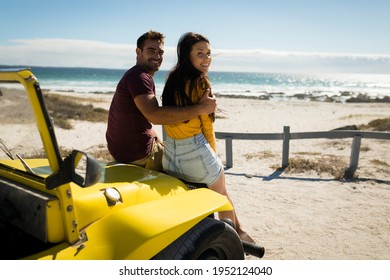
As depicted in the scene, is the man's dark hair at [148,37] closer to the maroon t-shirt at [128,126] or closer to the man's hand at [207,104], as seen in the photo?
the maroon t-shirt at [128,126]

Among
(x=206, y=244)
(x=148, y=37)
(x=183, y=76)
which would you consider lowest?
(x=206, y=244)

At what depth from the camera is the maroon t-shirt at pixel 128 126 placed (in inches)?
120

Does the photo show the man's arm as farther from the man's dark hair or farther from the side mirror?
the side mirror

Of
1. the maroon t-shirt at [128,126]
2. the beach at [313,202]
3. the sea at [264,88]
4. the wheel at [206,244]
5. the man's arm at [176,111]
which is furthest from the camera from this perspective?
Result: the sea at [264,88]

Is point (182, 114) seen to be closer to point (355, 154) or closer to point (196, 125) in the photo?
point (196, 125)

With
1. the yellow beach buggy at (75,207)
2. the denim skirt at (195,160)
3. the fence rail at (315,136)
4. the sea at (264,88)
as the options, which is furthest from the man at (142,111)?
the sea at (264,88)

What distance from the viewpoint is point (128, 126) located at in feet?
10.1

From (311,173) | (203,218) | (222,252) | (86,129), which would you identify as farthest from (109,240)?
(86,129)

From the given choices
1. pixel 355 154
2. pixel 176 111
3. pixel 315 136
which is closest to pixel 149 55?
pixel 176 111

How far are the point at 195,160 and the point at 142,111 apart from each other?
1.95 feet

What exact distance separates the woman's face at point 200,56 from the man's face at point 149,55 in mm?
541

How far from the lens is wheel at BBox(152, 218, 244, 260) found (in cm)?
214

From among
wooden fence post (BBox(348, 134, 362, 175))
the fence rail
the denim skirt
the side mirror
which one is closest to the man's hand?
the denim skirt
